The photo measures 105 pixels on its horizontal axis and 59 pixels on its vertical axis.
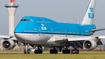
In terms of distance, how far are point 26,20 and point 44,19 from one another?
11.2 feet

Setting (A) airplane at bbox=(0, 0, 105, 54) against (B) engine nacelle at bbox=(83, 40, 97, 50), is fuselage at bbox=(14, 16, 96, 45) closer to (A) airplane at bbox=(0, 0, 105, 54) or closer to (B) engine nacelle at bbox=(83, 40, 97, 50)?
(A) airplane at bbox=(0, 0, 105, 54)

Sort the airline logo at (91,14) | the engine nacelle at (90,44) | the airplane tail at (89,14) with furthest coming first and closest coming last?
the airline logo at (91,14) < the airplane tail at (89,14) < the engine nacelle at (90,44)

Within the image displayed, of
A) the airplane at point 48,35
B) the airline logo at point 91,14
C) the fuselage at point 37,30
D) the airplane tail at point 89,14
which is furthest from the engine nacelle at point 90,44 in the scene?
the airline logo at point 91,14

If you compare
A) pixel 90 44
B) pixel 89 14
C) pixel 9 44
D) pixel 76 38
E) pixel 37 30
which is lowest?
pixel 9 44

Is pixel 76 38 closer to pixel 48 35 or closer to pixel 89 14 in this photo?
pixel 48 35

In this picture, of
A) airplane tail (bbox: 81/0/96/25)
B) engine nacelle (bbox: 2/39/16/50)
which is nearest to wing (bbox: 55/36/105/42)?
engine nacelle (bbox: 2/39/16/50)

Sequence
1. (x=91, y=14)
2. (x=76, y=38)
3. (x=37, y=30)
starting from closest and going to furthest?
(x=37, y=30) < (x=76, y=38) < (x=91, y=14)

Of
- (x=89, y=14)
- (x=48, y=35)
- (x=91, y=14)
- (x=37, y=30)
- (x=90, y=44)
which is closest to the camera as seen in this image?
(x=90, y=44)

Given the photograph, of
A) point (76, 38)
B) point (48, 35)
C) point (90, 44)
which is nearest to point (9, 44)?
point (48, 35)

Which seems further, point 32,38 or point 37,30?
point 37,30

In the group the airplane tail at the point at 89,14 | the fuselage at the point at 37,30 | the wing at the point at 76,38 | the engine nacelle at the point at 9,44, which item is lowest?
the engine nacelle at the point at 9,44

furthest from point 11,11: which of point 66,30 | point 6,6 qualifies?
point 66,30

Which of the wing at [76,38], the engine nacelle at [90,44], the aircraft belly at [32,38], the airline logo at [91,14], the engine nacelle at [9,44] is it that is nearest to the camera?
the aircraft belly at [32,38]

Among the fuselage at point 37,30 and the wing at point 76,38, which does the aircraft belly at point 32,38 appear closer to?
the fuselage at point 37,30
